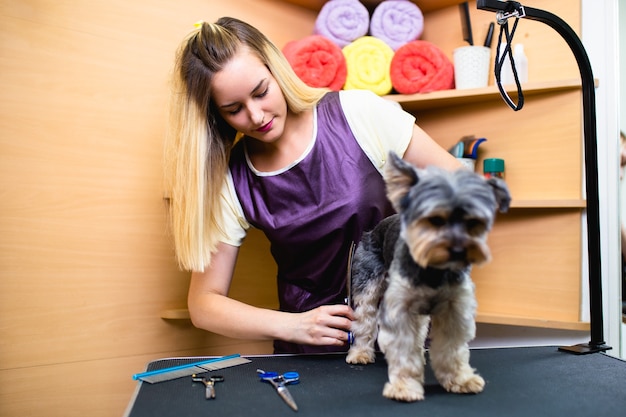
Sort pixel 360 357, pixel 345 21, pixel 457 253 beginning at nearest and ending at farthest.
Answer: pixel 457 253
pixel 360 357
pixel 345 21

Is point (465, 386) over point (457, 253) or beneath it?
beneath

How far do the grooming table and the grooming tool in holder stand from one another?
0.06 ft

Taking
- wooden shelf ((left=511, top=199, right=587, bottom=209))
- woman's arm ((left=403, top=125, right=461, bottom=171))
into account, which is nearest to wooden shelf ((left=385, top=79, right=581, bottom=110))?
wooden shelf ((left=511, top=199, right=587, bottom=209))

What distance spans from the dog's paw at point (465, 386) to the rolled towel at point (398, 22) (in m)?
1.25

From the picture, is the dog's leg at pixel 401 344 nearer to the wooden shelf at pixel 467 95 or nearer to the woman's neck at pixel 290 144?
the woman's neck at pixel 290 144

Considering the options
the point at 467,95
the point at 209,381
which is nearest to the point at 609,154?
the point at 467,95

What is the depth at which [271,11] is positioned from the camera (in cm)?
199

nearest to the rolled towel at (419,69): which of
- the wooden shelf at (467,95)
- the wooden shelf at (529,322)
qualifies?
the wooden shelf at (467,95)

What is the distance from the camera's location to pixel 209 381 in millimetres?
1058

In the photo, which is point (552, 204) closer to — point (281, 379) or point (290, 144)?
point (290, 144)

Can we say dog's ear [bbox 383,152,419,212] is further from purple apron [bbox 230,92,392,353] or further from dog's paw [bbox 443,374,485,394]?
purple apron [bbox 230,92,392,353]

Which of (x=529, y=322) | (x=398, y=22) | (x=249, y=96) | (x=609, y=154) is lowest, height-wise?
(x=529, y=322)

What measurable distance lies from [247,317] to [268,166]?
15.6 inches

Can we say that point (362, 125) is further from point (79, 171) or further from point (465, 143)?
point (79, 171)
